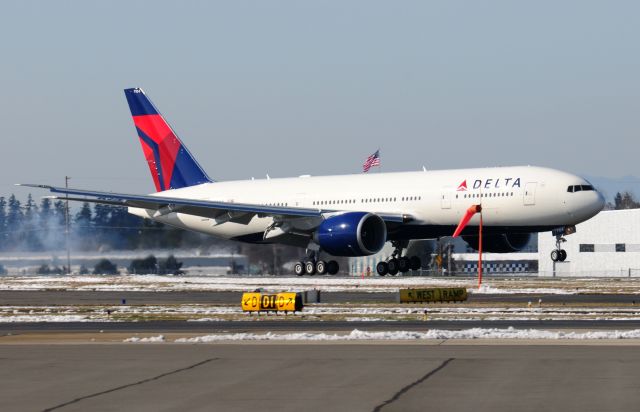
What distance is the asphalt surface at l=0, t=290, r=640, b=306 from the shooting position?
45.1 metres

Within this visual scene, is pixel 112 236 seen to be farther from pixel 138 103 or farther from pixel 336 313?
Result: pixel 336 313

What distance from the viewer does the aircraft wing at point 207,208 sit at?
6197cm

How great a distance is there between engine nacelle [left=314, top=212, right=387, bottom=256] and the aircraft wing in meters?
0.87

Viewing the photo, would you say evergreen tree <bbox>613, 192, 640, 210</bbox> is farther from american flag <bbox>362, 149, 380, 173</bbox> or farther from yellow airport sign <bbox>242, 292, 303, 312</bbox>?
yellow airport sign <bbox>242, 292, 303, 312</bbox>

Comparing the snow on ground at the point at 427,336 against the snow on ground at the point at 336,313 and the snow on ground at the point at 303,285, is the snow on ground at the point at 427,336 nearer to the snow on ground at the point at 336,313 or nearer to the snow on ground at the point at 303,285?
the snow on ground at the point at 336,313

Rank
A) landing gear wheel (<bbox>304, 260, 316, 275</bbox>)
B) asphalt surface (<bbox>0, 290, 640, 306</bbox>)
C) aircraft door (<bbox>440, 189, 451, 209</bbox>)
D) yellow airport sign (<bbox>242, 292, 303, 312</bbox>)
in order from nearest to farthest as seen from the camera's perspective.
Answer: yellow airport sign (<bbox>242, 292, 303, 312</bbox>)
asphalt surface (<bbox>0, 290, 640, 306</bbox>)
aircraft door (<bbox>440, 189, 451, 209</bbox>)
landing gear wheel (<bbox>304, 260, 316, 275</bbox>)

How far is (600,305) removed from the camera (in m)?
40.2

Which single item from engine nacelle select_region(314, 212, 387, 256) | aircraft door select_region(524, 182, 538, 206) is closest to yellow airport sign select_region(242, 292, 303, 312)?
engine nacelle select_region(314, 212, 387, 256)

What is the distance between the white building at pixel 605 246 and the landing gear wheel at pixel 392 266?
33031 mm

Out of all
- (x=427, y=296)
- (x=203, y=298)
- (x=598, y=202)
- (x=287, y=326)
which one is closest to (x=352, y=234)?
(x=203, y=298)
